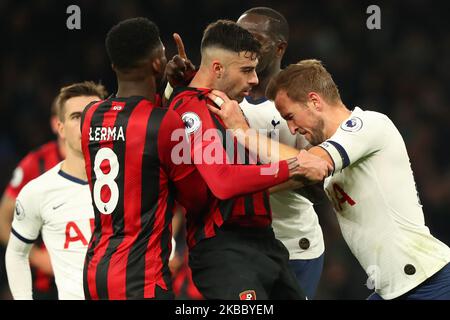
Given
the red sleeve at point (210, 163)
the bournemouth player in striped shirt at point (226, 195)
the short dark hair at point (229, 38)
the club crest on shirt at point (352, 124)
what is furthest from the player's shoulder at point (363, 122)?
the short dark hair at point (229, 38)

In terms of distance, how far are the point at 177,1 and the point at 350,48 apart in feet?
7.44

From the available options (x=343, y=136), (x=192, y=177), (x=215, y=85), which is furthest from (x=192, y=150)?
(x=343, y=136)

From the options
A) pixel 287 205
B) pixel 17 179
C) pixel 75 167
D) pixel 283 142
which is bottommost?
pixel 17 179

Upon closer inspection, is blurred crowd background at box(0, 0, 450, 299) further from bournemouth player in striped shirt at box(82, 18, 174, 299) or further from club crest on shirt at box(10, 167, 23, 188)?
bournemouth player in striped shirt at box(82, 18, 174, 299)

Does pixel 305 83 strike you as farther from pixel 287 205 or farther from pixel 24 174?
pixel 24 174

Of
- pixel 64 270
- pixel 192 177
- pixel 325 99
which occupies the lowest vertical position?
pixel 64 270

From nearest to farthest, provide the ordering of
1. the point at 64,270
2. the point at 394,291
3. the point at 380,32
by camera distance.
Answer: the point at 394,291 < the point at 64,270 < the point at 380,32

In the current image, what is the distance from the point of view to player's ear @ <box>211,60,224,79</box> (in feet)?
13.6

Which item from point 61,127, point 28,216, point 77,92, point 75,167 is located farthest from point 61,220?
point 77,92

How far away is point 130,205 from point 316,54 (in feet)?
21.6

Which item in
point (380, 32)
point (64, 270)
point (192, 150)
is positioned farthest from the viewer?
point (380, 32)

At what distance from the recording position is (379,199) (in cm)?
412

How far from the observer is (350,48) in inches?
412
